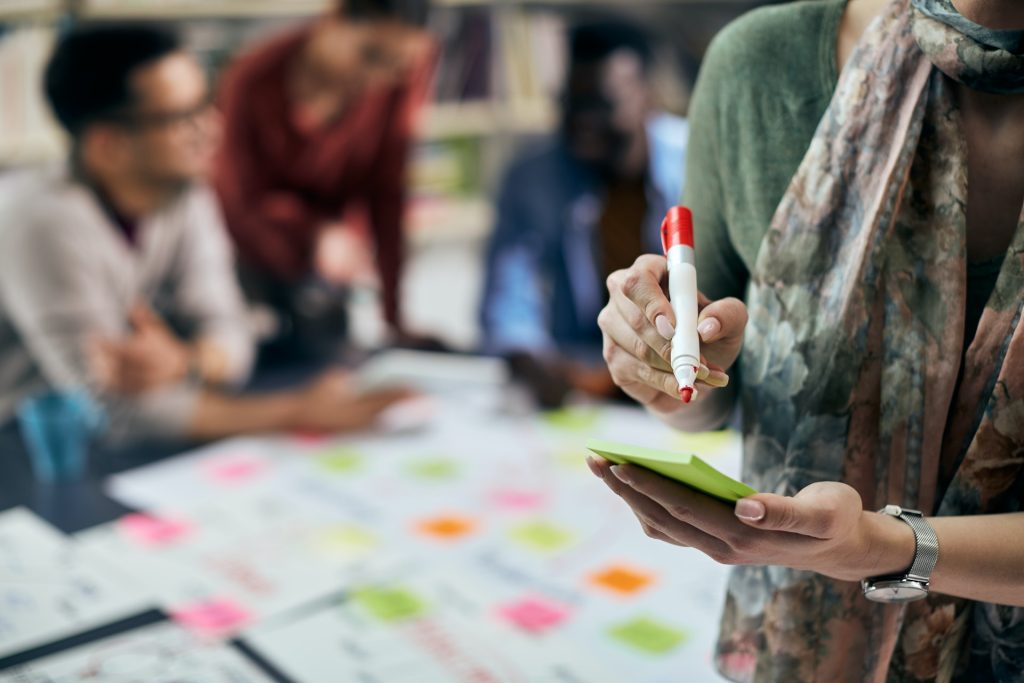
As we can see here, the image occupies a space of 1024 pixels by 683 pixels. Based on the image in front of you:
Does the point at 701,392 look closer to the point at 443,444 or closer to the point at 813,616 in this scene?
the point at 813,616

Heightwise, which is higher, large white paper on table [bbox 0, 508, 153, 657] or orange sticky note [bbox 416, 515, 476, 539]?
large white paper on table [bbox 0, 508, 153, 657]

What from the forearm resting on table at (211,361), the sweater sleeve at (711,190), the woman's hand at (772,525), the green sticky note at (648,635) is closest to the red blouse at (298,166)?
the forearm resting on table at (211,361)

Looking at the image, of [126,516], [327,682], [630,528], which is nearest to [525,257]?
[630,528]

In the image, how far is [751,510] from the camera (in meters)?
0.71

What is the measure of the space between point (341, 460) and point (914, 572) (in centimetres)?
164

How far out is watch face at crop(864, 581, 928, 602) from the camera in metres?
0.79

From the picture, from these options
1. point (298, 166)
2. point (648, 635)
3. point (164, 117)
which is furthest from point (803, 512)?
point (298, 166)

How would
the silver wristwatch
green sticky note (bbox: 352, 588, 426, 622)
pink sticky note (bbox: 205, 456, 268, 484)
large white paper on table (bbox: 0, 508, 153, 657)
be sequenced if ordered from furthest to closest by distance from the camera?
pink sticky note (bbox: 205, 456, 268, 484) < green sticky note (bbox: 352, 588, 426, 622) < large white paper on table (bbox: 0, 508, 153, 657) < the silver wristwatch

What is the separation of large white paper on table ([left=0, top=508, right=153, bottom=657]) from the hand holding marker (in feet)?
3.62

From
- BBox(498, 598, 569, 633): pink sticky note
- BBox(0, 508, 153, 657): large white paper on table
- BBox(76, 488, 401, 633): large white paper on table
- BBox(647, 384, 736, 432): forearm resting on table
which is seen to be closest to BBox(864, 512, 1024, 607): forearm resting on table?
BBox(647, 384, 736, 432): forearm resting on table

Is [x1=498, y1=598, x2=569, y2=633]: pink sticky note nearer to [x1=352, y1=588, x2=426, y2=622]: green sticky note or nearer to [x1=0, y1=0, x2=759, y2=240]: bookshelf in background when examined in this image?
[x1=352, y1=588, x2=426, y2=622]: green sticky note

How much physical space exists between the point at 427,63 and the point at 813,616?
2.14 metres

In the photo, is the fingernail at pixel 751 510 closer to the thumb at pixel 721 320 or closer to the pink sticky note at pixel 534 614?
the thumb at pixel 721 320

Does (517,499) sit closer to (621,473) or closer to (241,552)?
(241,552)
